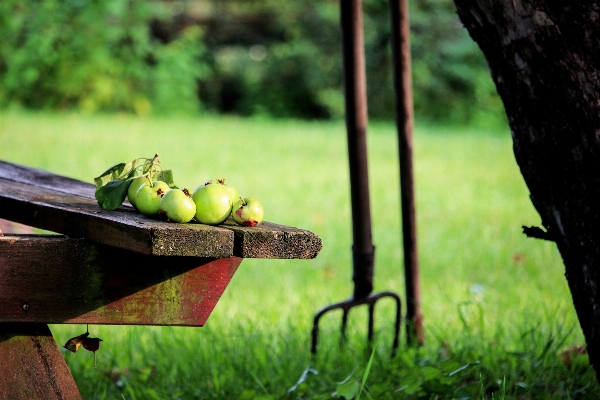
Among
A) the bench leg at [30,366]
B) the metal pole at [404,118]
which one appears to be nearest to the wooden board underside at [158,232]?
the bench leg at [30,366]

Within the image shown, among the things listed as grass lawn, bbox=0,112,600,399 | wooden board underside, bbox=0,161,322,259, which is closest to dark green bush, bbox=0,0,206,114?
grass lawn, bbox=0,112,600,399

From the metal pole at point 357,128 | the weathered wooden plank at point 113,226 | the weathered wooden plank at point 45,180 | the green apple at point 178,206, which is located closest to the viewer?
the weathered wooden plank at point 113,226

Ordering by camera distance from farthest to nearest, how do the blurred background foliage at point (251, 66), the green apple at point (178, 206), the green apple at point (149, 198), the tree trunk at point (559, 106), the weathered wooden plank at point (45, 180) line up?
1. the blurred background foliage at point (251, 66)
2. the weathered wooden plank at point (45, 180)
3. the tree trunk at point (559, 106)
4. the green apple at point (149, 198)
5. the green apple at point (178, 206)

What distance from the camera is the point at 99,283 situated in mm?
1533

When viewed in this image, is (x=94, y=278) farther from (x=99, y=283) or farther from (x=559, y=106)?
(x=559, y=106)

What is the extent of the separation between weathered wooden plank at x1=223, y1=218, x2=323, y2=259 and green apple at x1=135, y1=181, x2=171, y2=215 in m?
0.19

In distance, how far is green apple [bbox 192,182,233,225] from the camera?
1494 mm

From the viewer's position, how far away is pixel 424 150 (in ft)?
31.0

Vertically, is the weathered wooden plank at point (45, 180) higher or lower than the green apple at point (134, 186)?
higher

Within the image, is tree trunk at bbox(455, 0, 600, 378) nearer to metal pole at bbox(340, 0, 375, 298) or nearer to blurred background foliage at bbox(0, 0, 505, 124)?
metal pole at bbox(340, 0, 375, 298)

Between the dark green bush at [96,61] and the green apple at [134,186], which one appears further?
the dark green bush at [96,61]

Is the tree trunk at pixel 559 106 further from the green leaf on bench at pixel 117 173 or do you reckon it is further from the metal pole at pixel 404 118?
the green leaf on bench at pixel 117 173

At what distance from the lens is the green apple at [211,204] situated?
149 cm

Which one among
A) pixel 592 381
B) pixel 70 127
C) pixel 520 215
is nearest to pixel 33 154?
pixel 70 127
